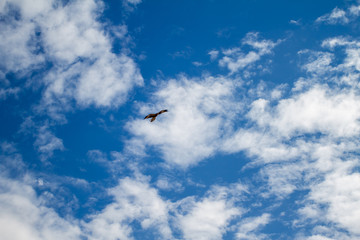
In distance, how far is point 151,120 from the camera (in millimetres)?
33188
